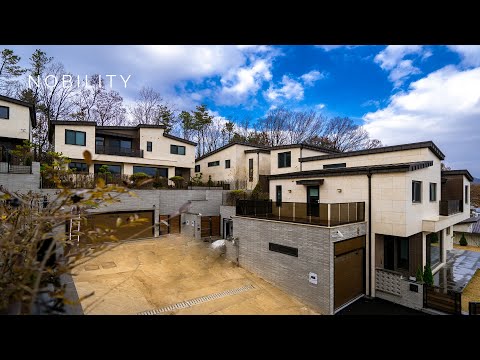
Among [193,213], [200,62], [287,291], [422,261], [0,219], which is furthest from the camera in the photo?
[193,213]

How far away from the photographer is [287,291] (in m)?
6.87

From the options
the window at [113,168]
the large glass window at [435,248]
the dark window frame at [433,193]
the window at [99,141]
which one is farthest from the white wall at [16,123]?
the large glass window at [435,248]

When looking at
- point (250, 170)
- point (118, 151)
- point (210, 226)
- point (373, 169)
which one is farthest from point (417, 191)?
point (118, 151)

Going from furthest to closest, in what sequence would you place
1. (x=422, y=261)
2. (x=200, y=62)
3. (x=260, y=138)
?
(x=260, y=138)
(x=422, y=261)
(x=200, y=62)

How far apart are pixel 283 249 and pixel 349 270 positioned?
6.12 feet

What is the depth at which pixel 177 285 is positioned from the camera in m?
6.75

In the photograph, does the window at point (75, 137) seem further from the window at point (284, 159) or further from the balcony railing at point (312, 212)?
the window at point (284, 159)

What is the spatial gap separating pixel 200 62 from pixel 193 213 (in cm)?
1023

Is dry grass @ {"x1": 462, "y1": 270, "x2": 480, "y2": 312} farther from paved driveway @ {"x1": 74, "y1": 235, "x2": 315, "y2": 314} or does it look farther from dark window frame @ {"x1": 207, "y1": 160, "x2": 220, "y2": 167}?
dark window frame @ {"x1": 207, "y1": 160, "x2": 220, "y2": 167}

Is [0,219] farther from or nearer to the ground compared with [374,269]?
farther from the ground

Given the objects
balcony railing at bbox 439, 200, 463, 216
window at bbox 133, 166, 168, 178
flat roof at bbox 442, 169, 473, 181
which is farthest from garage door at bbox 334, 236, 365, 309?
window at bbox 133, 166, 168, 178
